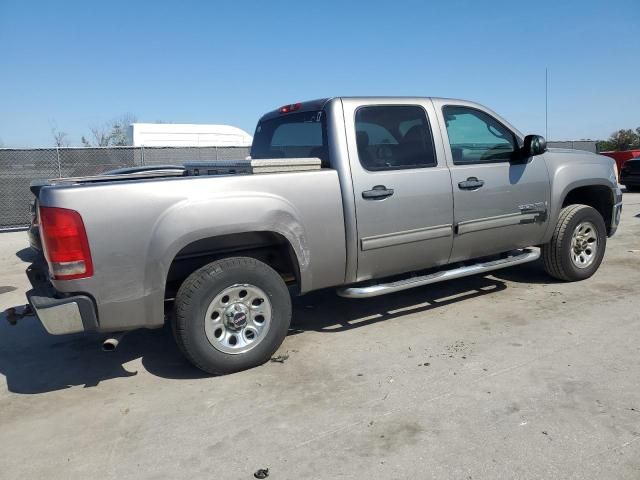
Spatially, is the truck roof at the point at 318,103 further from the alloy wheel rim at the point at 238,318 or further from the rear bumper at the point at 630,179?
the rear bumper at the point at 630,179

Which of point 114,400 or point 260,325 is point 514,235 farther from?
point 114,400

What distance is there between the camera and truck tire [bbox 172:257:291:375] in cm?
356

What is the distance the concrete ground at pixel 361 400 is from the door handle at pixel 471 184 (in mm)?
1161

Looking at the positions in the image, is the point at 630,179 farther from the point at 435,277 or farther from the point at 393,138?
the point at 393,138

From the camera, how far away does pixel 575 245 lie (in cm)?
568

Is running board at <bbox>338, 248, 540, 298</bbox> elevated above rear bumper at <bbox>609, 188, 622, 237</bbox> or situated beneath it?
situated beneath

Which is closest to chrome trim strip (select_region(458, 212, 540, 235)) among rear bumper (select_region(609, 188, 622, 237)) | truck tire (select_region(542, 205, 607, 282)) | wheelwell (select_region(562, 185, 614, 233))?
truck tire (select_region(542, 205, 607, 282))

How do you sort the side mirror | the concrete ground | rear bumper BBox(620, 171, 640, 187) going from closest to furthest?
the concrete ground
the side mirror
rear bumper BBox(620, 171, 640, 187)

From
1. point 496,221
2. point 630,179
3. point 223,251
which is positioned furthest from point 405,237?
point 630,179

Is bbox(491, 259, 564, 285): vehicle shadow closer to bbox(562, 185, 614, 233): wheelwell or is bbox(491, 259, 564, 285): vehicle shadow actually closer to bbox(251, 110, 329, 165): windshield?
bbox(562, 185, 614, 233): wheelwell

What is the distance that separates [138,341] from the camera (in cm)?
458

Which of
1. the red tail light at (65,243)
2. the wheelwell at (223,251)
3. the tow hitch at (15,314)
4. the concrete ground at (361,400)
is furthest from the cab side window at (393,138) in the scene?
the tow hitch at (15,314)

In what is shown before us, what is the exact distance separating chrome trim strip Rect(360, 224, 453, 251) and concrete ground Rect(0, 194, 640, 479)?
0.77 m

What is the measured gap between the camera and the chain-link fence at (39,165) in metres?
11.7
